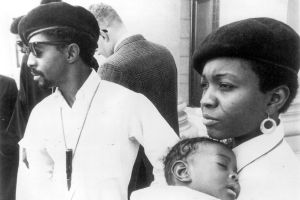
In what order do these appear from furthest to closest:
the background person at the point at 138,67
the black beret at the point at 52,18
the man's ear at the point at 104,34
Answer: the man's ear at the point at 104,34 < the background person at the point at 138,67 < the black beret at the point at 52,18

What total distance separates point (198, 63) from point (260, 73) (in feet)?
0.44

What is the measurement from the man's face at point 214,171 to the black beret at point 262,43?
207 millimetres

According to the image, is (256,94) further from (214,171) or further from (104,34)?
(104,34)

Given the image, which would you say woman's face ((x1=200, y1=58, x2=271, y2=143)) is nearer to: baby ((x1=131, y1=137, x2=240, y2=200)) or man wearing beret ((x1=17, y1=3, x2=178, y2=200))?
baby ((x1=131, y1=137, x2=240, y2=200))

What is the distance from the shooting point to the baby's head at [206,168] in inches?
23.3

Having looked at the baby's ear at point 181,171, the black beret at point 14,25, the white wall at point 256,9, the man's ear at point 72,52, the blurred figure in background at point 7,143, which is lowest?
the blurred figure in background at point 7,143

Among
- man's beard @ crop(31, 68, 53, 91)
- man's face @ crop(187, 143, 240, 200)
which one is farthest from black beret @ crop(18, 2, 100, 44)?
man's face @ crop(187, 143, 240, 200)

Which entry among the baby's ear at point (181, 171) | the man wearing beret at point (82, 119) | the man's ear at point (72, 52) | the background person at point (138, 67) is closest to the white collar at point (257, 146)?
the baby's ear at point (181, 171)

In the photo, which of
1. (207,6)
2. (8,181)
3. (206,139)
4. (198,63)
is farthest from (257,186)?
(8,181)

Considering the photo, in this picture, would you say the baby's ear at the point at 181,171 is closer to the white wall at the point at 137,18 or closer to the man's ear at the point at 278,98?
the man's ear at the point at 278,98

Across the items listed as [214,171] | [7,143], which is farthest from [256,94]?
[7,143]

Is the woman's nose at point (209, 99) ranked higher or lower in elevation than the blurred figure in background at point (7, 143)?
higher

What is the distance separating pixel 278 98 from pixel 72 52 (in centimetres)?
60

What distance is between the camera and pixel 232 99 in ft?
1.79
